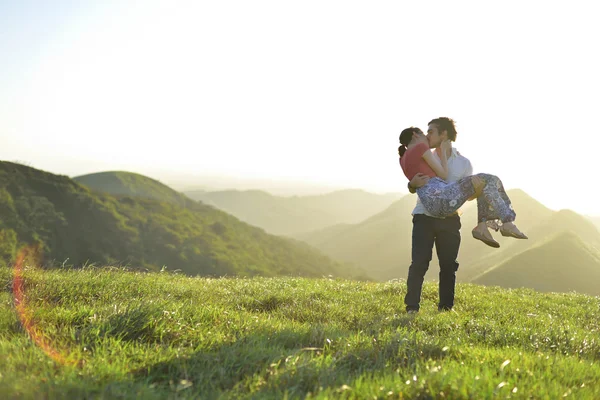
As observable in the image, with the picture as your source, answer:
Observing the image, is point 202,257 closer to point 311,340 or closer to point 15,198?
point 15,198

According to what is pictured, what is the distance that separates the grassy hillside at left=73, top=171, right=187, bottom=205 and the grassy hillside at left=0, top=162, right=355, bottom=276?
98.8 ft

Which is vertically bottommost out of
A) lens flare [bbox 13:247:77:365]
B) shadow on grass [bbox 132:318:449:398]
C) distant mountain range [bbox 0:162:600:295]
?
distant mountain range [bbox 0:162:600:295]

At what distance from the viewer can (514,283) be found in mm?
129000

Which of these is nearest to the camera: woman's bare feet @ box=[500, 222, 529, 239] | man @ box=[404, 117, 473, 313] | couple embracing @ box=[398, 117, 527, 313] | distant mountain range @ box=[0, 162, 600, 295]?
woman's bare feet @ box=[500, 222, 529, 239]

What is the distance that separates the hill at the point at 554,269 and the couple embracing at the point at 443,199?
129561mm

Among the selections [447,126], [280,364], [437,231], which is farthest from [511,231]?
[280,364]

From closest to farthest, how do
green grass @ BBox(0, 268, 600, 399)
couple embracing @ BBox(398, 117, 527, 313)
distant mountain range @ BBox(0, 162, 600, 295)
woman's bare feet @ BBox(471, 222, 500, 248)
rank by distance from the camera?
1. green grass @ BBox(0, 268, 600, 399)
2. woman's bare feet @ BBox(471, 222, 500, 248)
3. couple embracing @ BBox(398, 117, 527, 313)
4. distant mountain range @ BBox(0, 162, 600, 295)

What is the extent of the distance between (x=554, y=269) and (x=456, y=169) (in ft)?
496

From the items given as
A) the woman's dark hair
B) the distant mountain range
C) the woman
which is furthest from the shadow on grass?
the distant mountain range

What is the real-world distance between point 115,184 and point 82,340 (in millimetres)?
173106

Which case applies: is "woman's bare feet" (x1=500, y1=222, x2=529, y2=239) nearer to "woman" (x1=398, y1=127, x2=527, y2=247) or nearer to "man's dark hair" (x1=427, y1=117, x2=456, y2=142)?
"woman" (x1=398, y1=127, x2=527, y2=247)

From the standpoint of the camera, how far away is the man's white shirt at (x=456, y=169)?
8.35 meters

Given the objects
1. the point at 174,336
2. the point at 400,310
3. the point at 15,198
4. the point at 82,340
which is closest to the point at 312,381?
the point at 174,336

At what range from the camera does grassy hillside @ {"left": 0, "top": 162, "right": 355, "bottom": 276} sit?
73.2 meters
